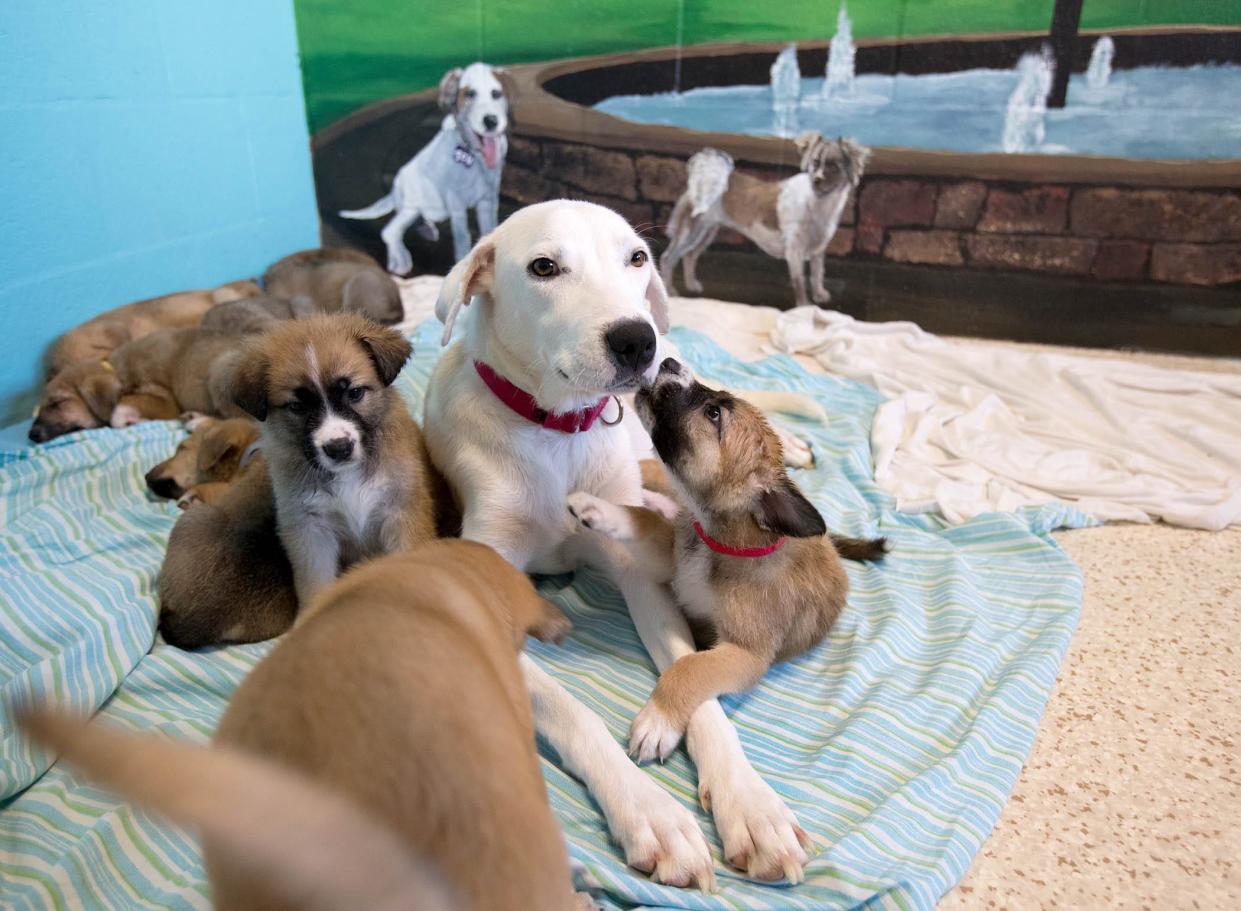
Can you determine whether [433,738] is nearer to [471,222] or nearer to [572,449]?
[572,449]

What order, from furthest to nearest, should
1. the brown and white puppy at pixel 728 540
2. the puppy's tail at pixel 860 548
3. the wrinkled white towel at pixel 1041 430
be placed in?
the wrinkled white towel at pixel 1041 430, the puppy's tail at pixel 860 548, the brown and white puppy at pixel 728 540

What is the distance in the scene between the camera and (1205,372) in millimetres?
4348

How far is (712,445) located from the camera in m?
2.06

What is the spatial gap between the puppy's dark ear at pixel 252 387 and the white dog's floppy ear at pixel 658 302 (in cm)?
106

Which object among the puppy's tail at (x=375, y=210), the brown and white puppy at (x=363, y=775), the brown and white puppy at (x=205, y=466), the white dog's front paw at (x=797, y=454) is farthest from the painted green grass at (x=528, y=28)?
the brown and white puppy at (x=363, y=775)

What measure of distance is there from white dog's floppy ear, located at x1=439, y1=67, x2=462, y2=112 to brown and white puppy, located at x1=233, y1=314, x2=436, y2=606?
3732mm

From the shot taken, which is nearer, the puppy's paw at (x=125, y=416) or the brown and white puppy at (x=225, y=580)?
the brown and white puppy at (x=225, y=580)

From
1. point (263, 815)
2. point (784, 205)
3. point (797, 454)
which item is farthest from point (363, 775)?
point (784, 205)

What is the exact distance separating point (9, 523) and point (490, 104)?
388cm

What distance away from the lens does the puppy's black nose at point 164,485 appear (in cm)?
281

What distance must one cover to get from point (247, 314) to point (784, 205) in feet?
10.6

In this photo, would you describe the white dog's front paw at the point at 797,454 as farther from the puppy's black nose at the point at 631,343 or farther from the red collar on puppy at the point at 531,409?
the puppy's black nose at the point at 631,343

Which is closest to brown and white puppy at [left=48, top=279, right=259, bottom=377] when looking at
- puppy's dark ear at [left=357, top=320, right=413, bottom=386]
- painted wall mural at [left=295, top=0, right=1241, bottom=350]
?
painted wall mural at [left=295, top=0, right=1241, bottom=350]

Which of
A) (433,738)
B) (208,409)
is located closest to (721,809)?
(433,738)
